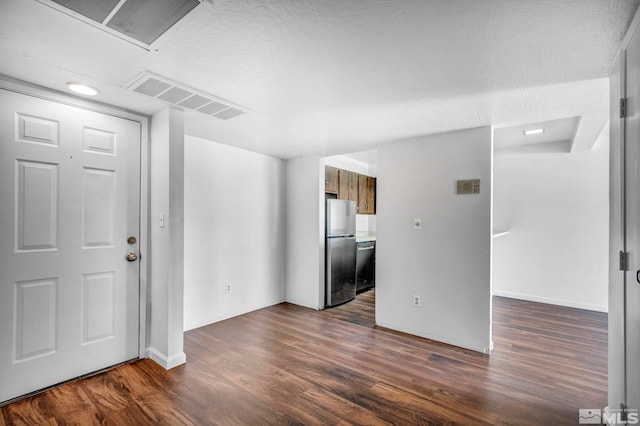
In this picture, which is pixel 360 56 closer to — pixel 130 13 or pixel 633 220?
pixel 130 13

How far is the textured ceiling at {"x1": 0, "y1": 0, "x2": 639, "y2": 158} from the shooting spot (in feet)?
4.45

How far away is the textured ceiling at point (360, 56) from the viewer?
136 centimetres

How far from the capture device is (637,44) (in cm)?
138

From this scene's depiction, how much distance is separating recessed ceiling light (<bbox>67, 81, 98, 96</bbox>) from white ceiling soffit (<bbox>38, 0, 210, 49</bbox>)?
93 centimetres

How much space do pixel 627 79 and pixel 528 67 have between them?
Result: 0.46 metres

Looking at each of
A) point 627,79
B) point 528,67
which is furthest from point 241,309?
point 627,79

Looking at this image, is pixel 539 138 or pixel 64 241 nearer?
pixel 64 241

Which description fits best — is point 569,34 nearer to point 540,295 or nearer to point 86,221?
point 86,221

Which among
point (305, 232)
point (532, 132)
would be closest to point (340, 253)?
point (305, 232)

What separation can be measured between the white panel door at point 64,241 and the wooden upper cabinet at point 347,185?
120 inches

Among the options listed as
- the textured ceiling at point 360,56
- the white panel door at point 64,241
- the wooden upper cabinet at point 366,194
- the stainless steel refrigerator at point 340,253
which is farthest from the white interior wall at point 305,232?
the white panel door at point 64,241

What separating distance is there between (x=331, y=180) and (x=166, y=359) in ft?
10.5

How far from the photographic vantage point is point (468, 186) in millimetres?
3031

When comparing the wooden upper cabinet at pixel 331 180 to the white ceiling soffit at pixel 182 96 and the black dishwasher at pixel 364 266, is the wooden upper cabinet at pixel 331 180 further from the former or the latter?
the white ceiling soffit at pixel 182 96
